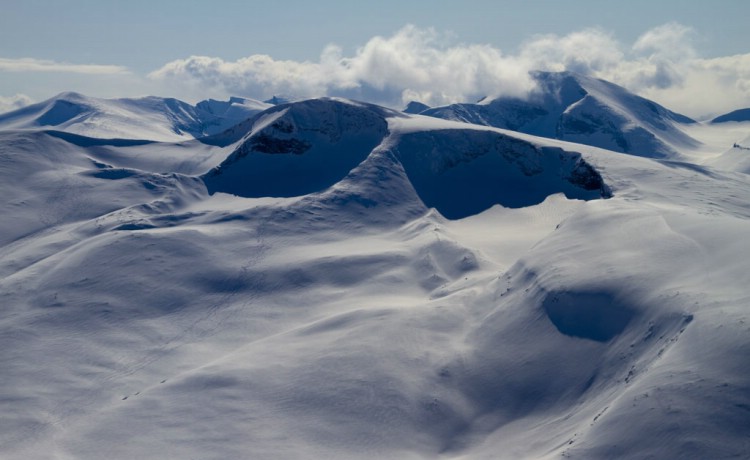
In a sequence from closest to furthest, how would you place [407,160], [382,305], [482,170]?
[382,305] → [482,170] → [407,160]

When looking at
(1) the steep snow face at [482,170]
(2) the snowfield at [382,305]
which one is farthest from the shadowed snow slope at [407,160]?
(2) the snowfield at [382,305]

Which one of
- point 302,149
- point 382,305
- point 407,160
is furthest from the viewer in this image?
point 302,149


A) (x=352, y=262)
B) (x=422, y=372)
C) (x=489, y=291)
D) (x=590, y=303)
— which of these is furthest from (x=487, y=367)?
(x=352, y=262)

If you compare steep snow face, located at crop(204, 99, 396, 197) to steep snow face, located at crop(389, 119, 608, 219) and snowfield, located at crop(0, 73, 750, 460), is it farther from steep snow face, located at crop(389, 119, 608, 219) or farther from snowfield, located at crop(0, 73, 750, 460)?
steep snow face, located at crop(389, 119, 608, 219)

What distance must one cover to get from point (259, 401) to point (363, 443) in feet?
28.1

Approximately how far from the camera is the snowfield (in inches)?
1505

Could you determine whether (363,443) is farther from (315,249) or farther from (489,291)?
Answer: (315,249)

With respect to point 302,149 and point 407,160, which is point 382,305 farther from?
point 302,149

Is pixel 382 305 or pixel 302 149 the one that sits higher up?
pixel 302 149

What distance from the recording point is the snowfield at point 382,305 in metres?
38.2

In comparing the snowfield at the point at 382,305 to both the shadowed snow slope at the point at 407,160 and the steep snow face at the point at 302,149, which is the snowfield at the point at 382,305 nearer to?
the shadowed snow slope at the point at 407,160

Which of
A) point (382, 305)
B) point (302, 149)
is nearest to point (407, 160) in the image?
point (302, 149)

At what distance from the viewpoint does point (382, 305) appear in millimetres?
58281

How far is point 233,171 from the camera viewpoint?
100 metres
